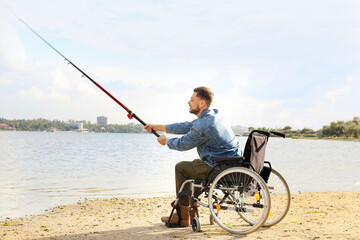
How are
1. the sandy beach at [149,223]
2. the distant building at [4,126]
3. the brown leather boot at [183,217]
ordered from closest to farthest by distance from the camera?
the sandy beach at [149,223], the brown leather boot at [183,217], the distant building at [4,126]

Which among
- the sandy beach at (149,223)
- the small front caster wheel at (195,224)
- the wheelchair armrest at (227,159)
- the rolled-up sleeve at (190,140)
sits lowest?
the sandy beach at (149,223)

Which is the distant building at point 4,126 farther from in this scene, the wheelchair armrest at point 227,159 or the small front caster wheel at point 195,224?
the wheelchair armrest at point 227,159

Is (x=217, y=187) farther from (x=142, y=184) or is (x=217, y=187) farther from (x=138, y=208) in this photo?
(x=142, y=184)

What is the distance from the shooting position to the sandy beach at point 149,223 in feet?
13.4

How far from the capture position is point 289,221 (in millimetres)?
4941

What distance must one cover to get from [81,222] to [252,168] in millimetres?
2773

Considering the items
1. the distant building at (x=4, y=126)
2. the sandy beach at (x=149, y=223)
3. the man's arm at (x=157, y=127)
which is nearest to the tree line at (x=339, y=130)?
the sandy beach at (x=149, y=223)

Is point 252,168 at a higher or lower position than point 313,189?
higher

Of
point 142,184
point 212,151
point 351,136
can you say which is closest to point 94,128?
point 351,136

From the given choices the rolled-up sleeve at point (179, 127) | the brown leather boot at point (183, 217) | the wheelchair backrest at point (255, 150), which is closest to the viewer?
the wheelchair backrest at point (255, 150)

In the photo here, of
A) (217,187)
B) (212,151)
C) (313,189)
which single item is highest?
(212,151)

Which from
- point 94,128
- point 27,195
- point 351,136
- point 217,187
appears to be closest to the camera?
point 217,187

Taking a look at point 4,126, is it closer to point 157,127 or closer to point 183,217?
point 157,127

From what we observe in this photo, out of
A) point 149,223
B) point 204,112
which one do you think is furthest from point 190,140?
point 149,223
